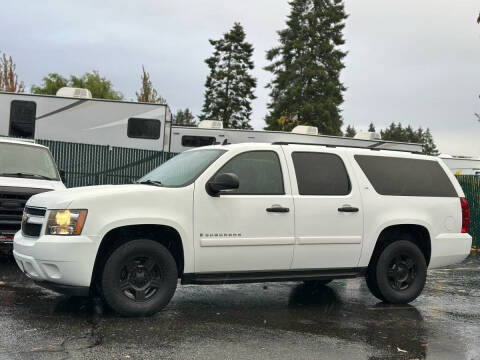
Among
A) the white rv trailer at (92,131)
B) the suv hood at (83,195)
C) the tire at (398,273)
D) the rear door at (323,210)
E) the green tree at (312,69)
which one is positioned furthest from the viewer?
the green tree at (312,69)

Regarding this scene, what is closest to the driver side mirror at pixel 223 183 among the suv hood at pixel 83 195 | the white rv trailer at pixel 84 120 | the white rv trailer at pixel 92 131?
the suv hood at pixel 83 195

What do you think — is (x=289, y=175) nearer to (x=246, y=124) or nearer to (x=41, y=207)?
(x=41, y=207)

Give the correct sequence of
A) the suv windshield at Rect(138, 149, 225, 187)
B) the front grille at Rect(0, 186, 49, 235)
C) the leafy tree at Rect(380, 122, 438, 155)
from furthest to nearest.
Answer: the leafy tree at Rect(380, 122, 438, 155) → the front grille at Rect(0, 186, 49, 235) → the suv windshield at Rect(138, 149, 225, 187)

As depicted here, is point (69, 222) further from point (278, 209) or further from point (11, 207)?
point (11, 207)

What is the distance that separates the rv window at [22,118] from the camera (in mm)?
16781

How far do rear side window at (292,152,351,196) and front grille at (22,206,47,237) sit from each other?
281 centimetres

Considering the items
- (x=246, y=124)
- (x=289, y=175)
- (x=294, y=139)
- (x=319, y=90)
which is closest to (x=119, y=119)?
(x=294, y=139)

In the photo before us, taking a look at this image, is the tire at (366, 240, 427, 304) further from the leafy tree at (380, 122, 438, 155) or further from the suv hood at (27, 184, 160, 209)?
the leafy tree at (380, 122, 438, 155)

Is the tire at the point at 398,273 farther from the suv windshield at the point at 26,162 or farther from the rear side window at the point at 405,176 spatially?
the suv windshield at the point at 26,162

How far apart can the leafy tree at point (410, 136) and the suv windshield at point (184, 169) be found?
113145 millimetres

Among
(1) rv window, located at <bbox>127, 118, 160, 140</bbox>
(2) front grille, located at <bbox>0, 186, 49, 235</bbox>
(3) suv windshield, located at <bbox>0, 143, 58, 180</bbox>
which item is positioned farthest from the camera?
(1) rv window, located at <bbox>127, 118, 160, 140</bbox>

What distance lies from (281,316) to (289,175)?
157cm

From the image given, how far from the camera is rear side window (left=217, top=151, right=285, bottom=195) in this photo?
6.67 meters

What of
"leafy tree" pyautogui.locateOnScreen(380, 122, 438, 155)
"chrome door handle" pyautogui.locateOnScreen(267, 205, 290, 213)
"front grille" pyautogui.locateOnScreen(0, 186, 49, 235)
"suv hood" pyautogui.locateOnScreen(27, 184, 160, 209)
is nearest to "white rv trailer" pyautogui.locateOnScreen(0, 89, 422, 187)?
"front grille" pyautogui.locateOnScreen(0, 186, 49, 235)
